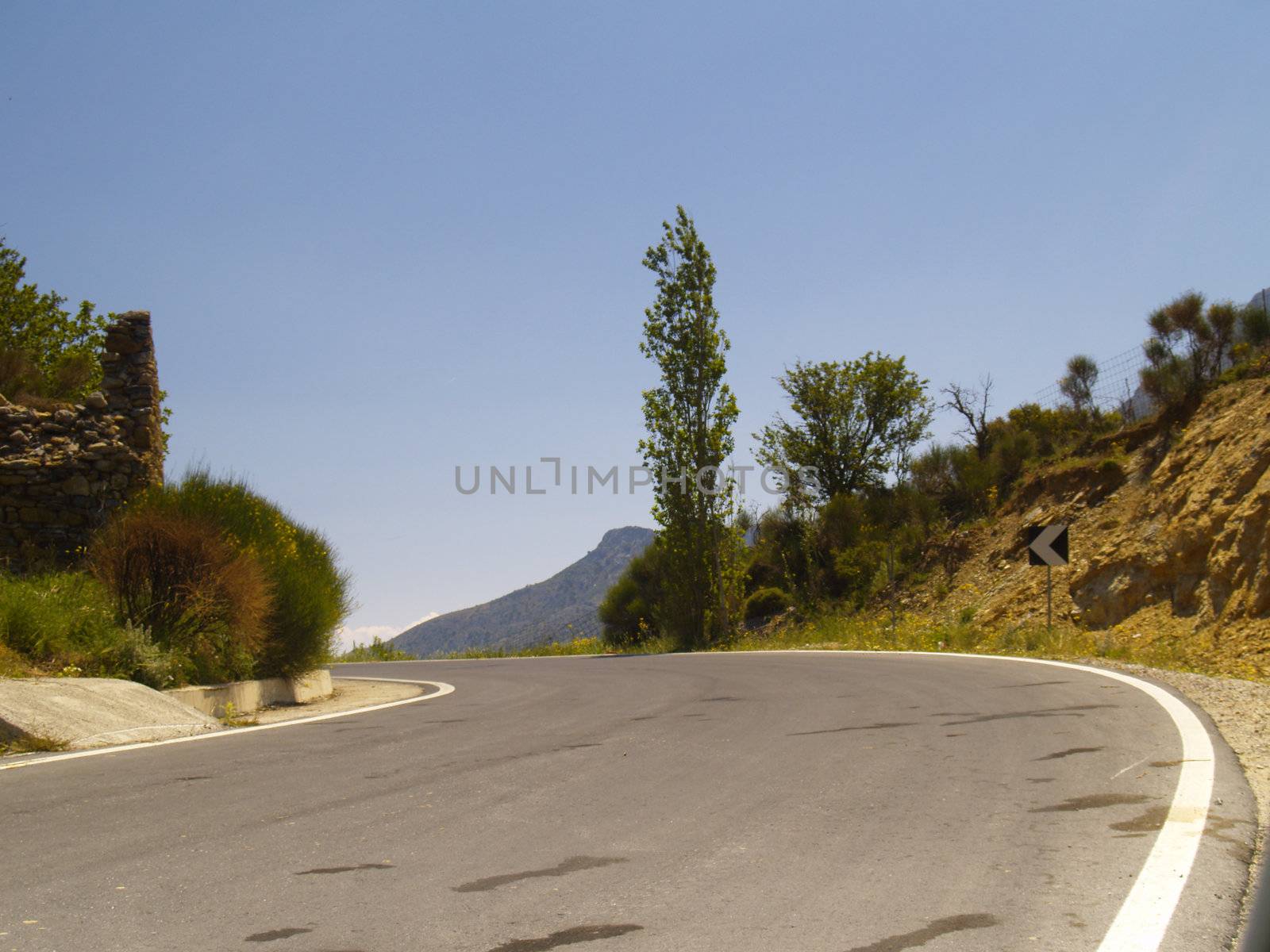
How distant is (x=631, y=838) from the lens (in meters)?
5.47

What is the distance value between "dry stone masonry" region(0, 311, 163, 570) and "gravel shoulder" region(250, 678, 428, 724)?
415 cm

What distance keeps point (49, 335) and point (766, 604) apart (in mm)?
26371

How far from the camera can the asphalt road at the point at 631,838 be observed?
4004 millimetres

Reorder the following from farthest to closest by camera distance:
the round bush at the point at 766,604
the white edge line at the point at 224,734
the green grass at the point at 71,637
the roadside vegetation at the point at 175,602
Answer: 1. the round bush at the point at 766,604
2. the roadside vegetation at the point at 175,602
3. the green grass at the point at 71,637
4. the white edge line at the point at 224,734

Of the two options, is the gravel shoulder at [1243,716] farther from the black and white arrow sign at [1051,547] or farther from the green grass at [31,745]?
the green grass at [31,745]

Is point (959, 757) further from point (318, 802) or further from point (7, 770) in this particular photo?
point (7, 770)

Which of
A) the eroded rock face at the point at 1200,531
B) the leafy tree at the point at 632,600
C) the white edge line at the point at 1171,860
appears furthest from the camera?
the leafy tree at the point at 632,600

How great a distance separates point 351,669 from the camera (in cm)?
2834

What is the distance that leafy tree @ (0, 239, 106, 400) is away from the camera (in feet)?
77.4

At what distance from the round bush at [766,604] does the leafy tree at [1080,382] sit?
41.7ft

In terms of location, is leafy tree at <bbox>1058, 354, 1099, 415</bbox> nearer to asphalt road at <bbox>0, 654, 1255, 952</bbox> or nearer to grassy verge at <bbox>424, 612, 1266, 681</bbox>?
grassy verge at <bbox>424, 612, 1266, 681</bbox>

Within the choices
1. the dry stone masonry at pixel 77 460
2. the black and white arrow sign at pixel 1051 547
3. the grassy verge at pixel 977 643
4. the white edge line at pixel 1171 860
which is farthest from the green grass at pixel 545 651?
the white edge line at pixel 1171 860

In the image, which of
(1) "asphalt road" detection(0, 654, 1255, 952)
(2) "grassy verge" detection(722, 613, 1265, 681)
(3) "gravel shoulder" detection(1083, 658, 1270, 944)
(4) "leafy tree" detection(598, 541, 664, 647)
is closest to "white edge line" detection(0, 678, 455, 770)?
(1) "asphalt road" detection(0, 654, 1255, 952)

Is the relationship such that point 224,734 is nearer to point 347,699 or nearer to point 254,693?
point 254,693
